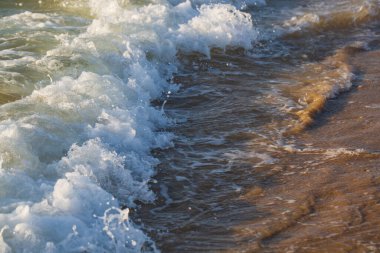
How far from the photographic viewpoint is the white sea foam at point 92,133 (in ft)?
14.4

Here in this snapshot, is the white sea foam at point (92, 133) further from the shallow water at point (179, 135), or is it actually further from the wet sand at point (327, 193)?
the wet sand at point (327, 193)

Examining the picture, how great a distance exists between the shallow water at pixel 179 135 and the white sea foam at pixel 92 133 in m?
0.01

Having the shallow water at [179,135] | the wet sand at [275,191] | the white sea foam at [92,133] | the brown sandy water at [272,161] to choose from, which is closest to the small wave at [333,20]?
the shallow water at [179,135]

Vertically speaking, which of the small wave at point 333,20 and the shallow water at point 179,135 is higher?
the shallow water at point 179,135

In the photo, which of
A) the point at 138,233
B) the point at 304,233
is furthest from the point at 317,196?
the point at 138,233

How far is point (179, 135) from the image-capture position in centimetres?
653

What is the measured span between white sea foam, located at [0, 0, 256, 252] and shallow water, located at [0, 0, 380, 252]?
13 mm

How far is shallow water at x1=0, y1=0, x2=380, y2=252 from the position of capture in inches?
181

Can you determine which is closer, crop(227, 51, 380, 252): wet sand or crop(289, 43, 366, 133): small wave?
crop(227, 51, 380, 252): wet sand

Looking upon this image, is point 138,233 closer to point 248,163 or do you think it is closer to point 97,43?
point 248,163

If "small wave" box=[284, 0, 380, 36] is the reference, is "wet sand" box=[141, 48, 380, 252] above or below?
above

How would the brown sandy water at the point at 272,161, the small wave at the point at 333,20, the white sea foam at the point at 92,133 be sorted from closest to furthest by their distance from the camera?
the white sea foam at the point at 92,133 < the brown sandy water at the point at 272,161 < the small wave at the point at 333,20

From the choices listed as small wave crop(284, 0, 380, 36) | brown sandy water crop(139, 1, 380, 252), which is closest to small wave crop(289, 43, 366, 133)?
brown sandy water crop(139, 1, 380, 252)

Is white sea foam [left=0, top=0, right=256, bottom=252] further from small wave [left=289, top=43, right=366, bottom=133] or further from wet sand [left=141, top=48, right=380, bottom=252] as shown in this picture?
small wave [left=289, top=43, right=366, bottom=133]
